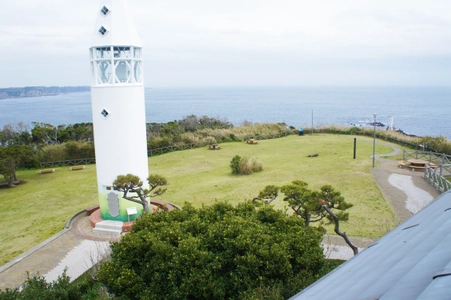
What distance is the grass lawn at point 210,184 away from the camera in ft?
45.5

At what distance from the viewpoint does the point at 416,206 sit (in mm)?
14812

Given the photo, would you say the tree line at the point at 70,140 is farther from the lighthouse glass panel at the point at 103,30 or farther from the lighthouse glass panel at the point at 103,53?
the lighthouse glass panel at the point at 103,30

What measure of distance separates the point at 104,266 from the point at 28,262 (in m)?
5.71

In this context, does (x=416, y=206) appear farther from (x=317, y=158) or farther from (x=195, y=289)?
(x=195, y=289)

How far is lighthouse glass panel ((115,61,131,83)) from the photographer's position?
42.1 ft

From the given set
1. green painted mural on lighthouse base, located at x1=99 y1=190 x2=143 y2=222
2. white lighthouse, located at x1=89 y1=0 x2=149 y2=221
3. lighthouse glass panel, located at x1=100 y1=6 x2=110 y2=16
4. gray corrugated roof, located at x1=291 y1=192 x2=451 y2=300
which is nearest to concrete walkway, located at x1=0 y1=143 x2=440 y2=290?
green painted mural on lighthouse base, located at x1=99 y1=190 x2=143 y2=222

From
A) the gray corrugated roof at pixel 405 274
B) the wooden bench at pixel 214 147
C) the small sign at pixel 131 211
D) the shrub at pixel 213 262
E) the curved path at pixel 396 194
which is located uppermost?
the gray corrugated roof at pixel 405 274

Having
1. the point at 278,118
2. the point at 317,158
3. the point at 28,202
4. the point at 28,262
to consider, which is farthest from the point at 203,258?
the point at 278,118

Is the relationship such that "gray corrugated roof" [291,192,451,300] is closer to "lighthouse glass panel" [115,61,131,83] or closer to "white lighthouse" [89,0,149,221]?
"white lighthouse" [89,0,149,221]

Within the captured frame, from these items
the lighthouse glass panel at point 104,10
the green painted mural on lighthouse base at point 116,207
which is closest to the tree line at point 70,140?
the green painted mural on lighthouse base at point 116,207

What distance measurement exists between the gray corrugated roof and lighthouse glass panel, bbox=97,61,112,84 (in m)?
10.6

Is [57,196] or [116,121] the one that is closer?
Answer: [116,121]

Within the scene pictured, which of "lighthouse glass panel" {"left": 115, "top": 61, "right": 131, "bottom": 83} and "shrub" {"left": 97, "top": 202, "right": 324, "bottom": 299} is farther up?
"lighthouse glass panel" {"left": 115, "top": 61, "right": 131, "bottom": 83}

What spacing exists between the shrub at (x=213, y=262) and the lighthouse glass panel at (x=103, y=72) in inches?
269
